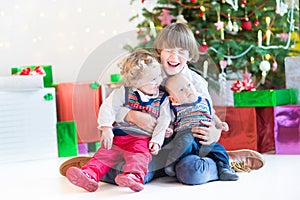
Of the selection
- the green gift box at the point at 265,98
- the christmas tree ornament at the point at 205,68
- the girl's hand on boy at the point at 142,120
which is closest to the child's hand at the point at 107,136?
the girl's hand on boy at the point at 142,120

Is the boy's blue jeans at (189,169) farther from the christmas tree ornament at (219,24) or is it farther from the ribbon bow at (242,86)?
the christmas tree ornament at (219,24)

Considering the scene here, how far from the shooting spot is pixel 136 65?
1.72 meters

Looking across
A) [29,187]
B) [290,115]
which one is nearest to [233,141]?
[290,115]

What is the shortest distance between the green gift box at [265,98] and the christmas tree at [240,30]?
0.96 ft

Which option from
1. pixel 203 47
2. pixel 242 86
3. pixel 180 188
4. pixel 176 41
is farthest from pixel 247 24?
pixel 180 188

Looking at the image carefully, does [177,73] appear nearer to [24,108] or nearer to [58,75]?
[24,108]

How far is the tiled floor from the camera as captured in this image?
1.56 meters

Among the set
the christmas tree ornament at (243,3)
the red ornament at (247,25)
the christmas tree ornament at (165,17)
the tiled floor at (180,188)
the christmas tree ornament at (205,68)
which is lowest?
the tiled floor at (180,188)

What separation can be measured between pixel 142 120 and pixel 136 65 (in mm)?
182

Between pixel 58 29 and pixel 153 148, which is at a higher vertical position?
pixel 58 29

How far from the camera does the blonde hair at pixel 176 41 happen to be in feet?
5.70

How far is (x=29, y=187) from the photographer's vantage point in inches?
75.2

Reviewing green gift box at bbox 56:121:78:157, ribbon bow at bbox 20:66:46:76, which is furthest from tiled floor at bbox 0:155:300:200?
ribbon bow at bbox 20:66:46:76

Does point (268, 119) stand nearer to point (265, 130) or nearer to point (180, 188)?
point (265, 130)
